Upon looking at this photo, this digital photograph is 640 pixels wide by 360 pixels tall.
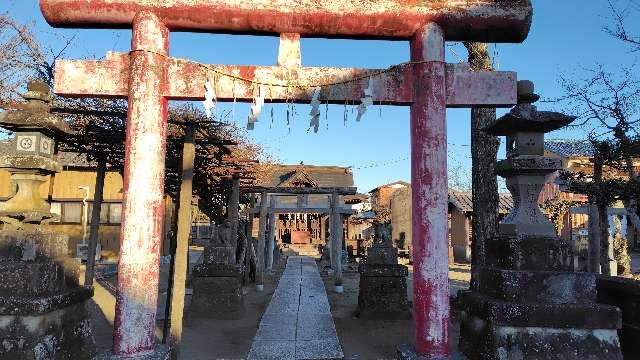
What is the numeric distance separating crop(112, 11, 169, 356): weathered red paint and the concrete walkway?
91.1 inches

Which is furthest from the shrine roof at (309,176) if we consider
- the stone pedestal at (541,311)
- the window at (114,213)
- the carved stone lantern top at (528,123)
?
the stone pedestal at (541,311)

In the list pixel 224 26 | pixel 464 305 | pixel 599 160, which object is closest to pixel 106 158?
pixel 224 26

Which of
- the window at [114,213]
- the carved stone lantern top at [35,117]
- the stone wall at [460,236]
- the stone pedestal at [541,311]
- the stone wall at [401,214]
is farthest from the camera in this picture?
the stone wall at [401,214]

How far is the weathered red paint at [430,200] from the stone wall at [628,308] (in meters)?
3.23

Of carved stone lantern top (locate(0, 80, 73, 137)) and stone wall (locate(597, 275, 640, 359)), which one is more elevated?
carved stone lantern top (locate(0, 80, 73, 137))

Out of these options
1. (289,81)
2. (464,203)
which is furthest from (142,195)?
(464,203)

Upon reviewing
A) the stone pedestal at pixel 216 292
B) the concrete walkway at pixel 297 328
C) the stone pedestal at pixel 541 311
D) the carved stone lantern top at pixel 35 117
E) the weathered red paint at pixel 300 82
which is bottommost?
the concrete walkway at pixel 297 328

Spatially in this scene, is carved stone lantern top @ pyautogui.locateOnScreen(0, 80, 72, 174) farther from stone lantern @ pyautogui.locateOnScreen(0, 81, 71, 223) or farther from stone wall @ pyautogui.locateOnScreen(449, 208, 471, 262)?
stone wall @ pyautogui.locateOnScreen(449, 208, 471, 262)

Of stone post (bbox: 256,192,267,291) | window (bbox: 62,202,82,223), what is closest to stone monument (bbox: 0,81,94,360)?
stone post (bbox: 256,192,267,291)

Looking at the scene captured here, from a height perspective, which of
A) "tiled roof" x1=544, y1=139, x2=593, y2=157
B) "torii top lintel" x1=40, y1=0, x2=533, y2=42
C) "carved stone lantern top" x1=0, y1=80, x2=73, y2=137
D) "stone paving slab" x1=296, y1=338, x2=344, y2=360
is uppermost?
"tiled roof" x1=544, y1=139, x2=593, y2=157

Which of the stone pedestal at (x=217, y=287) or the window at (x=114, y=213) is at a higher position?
the window at (x=114, y=213)

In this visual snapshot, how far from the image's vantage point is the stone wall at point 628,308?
5.62 m

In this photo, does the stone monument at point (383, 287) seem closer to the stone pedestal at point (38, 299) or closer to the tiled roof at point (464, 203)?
the stone pedestal at point (38, 299)

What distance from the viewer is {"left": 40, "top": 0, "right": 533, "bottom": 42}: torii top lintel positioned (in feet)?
14.8
